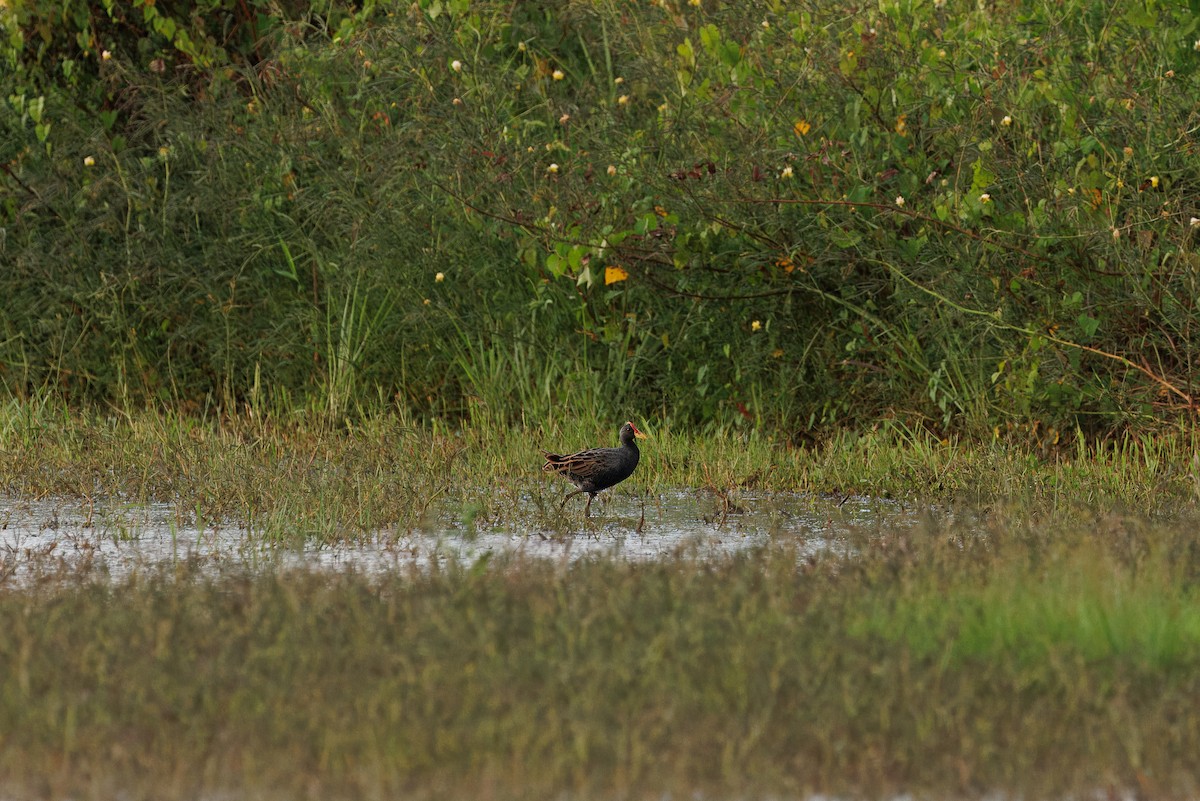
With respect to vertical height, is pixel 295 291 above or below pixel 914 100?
below

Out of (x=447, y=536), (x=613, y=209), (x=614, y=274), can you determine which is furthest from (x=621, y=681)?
(x=613, y=209)

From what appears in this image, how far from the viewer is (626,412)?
10773mm

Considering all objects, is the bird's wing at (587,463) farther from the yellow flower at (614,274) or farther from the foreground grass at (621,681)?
the yellow flower at (614,274)

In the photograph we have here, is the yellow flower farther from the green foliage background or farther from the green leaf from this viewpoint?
the green leaf

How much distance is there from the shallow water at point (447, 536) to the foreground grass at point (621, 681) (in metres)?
0.60

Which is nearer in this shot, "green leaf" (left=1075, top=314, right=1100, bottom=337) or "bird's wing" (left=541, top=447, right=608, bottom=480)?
"bird's wing" (left=541, top=447, right=608, bottom=480)

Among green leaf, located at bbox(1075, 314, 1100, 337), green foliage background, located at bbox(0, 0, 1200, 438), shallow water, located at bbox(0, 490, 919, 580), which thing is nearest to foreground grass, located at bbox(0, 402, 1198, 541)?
shallow water, located at bbox(0, 490, 919, 580)

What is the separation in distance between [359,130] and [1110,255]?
4842 mm

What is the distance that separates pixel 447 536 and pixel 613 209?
313cm

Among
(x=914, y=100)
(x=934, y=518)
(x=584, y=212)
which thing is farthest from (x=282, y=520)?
(x=914, y=100)

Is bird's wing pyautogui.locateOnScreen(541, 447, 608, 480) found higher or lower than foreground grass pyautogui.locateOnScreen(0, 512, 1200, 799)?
lower

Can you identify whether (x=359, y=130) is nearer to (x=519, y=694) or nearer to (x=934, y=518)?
(x=934, y=518)

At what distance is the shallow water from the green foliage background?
1690mm

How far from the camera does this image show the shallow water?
7023 mm
